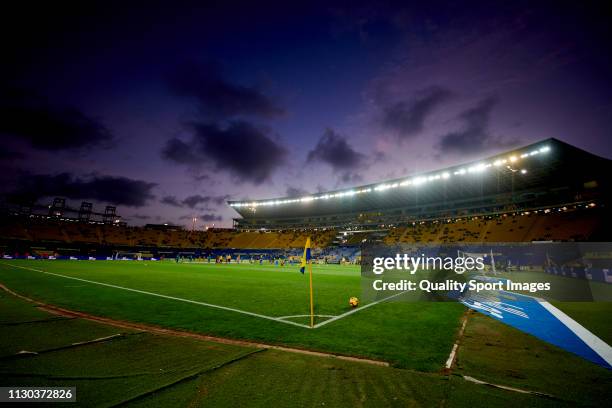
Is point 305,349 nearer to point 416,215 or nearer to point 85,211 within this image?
point 416,215

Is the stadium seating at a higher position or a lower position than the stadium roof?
lower

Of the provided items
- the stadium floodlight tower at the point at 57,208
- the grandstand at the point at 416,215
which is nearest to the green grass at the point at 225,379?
the grandstand at the point at 416,215

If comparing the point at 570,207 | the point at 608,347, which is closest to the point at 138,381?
the point at 608,347

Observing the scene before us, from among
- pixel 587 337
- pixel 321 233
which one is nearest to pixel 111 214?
pixel 321 233

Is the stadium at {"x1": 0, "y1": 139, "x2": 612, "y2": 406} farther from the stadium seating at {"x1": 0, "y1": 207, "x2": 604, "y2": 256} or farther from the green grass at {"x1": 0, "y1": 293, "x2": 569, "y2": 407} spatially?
the stadium seating at {"x1": 0, "y1": 207, "x2": 604, "y2": 256}

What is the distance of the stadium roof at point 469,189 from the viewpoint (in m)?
39.8

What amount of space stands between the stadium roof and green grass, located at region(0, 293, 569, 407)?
46652 mm

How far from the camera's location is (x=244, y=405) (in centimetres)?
279

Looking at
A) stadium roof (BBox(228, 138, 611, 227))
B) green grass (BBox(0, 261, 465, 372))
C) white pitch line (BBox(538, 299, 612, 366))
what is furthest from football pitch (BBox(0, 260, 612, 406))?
stadium roof (BBox(228, 138, 611, 227))

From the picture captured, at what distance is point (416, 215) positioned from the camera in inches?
2726

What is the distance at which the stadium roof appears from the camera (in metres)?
39.8

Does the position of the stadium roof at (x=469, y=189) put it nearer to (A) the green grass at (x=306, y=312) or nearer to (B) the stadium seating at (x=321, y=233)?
(B) the stadium seating at (x=321, y=233)

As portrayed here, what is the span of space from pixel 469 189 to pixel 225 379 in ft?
215

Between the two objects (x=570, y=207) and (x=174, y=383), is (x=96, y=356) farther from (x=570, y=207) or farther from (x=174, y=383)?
(x=570, y=207)
